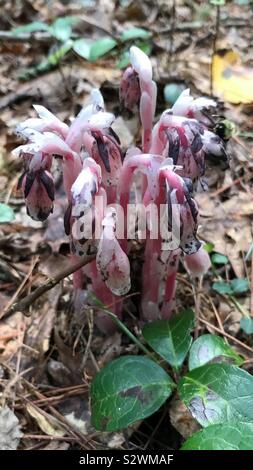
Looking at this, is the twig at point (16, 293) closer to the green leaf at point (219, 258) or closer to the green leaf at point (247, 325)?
the green leaf at point (219, 258)

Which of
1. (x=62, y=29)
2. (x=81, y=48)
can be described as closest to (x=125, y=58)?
(x=81, y=48)

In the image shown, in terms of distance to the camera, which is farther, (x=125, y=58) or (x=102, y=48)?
(x=125, y=58)

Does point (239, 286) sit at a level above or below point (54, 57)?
below

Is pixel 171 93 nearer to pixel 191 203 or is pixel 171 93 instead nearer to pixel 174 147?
pixel 174 147

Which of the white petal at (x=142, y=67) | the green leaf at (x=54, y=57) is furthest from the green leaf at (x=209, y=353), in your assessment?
the green leaf at (x=54, y=57)

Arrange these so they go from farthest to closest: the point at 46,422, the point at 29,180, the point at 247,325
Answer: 1. the point at 247,325
2. the point at 46,422
3. the point at 29,180

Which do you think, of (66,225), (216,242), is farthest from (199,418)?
(216,242)

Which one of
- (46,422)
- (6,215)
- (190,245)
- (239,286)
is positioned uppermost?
(190,245)
